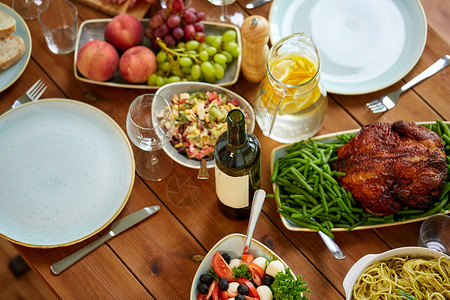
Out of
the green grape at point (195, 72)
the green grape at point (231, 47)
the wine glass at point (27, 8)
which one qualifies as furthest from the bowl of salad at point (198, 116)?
the wine glass at point (27, 8)

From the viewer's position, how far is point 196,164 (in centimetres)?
152

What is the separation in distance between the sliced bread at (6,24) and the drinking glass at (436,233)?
4.73ft

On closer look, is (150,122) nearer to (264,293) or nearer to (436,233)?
(264,293)

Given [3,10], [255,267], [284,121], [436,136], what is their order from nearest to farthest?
[255,267] < [436,136] < [284,121] < [3,10]

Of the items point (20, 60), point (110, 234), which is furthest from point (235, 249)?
point (20, 60)

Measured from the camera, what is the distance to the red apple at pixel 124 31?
1.65 m

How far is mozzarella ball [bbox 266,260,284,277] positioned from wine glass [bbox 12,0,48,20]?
1.22 m

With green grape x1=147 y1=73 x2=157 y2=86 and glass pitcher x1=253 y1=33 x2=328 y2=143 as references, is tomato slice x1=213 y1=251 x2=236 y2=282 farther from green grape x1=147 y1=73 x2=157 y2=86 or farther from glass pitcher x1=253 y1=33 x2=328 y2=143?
green grape x1=147 y1=73 x2=157 y2=86

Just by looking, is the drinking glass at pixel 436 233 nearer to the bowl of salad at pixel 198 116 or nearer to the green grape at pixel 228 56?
the bowl of salad at pixel 198 116

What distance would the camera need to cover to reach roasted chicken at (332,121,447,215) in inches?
54.2

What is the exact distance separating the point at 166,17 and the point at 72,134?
491 mm

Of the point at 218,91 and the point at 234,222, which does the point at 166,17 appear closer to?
the point at 218,91

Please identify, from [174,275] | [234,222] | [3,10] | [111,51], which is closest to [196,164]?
[234,222]

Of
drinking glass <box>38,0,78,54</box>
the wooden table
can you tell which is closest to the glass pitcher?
the wooden table
